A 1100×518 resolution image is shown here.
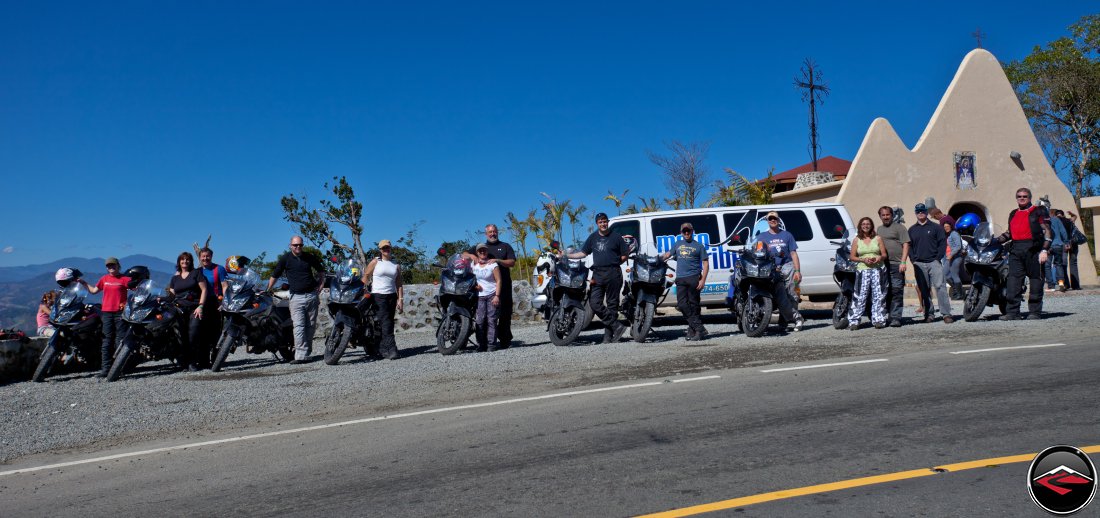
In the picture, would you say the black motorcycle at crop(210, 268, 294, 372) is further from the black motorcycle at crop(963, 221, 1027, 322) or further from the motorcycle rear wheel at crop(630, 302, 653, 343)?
the black motorcycle at crop(963, 221, 1027, 322)

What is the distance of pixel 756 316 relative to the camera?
40.1 feet

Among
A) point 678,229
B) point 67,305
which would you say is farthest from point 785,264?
point 67,305

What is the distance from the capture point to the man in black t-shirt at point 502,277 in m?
12.5

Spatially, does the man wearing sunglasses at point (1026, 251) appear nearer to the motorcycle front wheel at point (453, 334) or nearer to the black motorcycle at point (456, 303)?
the black motorcycle at point (456, 303)

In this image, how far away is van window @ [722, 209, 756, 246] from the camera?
14281 millimetres

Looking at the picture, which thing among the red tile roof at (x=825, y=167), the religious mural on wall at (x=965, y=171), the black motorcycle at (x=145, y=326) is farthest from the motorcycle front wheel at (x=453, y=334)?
the red tile roof at (x=825, y=167)

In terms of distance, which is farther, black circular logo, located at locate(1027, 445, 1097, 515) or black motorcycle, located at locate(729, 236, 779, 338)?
black motorcycle, located at locate(729, 236, 779, 338)

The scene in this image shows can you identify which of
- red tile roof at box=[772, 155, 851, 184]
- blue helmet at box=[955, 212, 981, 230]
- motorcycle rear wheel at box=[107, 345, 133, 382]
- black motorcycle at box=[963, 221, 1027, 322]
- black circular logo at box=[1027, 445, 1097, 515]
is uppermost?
red tile roof at box=[772, 155, 851, 184]

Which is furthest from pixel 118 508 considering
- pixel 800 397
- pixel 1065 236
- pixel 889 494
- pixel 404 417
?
pixel 1065 236

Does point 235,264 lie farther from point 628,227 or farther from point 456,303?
point 628,227

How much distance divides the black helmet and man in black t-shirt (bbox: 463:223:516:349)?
15.4 feet

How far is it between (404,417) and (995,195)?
21.7 m

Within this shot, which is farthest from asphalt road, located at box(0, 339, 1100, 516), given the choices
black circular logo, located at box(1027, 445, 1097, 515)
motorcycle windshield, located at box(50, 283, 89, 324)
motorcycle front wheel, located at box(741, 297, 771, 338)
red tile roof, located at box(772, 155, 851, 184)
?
red tile roof, located at box(772, 155, 851, 184)

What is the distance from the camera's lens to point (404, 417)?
24.6ft
